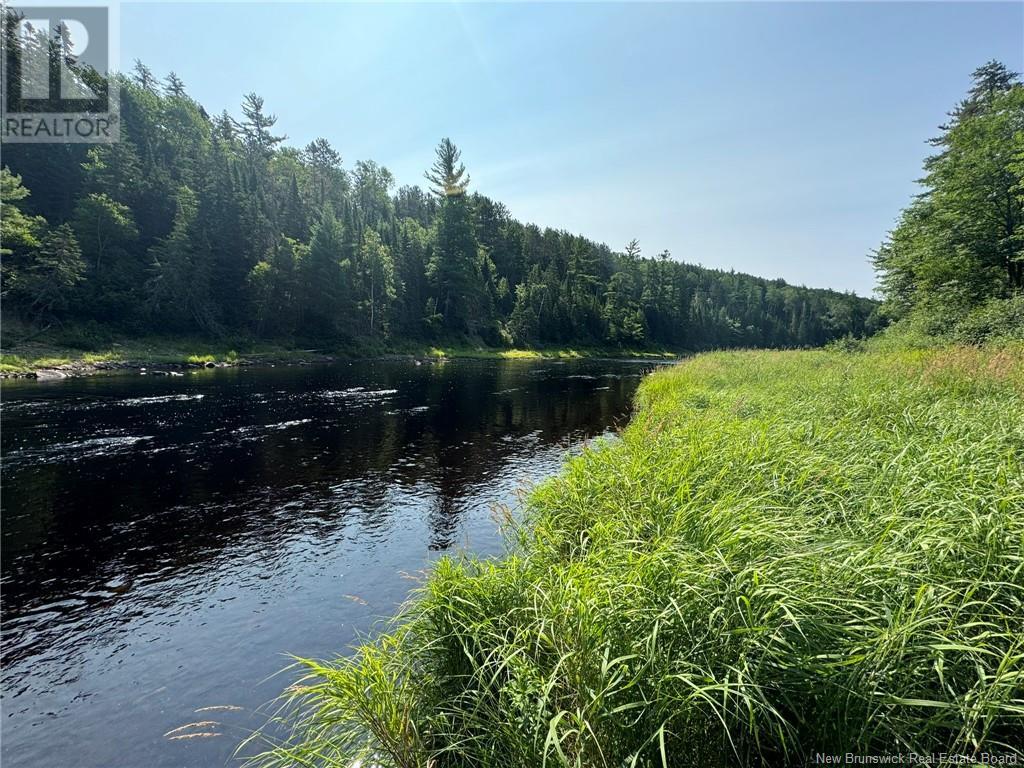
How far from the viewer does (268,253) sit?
209 feet

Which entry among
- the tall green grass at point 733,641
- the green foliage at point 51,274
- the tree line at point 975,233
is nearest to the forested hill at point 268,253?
the green foliage at point 51,274

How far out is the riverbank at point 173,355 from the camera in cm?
3422

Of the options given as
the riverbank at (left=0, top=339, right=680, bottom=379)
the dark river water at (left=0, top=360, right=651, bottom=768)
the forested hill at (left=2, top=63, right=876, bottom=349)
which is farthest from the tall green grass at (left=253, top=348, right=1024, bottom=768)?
the forested hill at (left=2, top=63, right=876, bottom=349)

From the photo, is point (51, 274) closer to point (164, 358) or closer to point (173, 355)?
point (173, 355)

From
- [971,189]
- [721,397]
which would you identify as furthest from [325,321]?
[971,189]

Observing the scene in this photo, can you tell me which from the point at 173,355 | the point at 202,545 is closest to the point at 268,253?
the point at 173,355

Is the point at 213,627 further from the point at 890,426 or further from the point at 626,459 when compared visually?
the point at 890,426

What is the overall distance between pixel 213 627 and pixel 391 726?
4793 mm

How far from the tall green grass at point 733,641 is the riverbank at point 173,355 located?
4189 centimetres

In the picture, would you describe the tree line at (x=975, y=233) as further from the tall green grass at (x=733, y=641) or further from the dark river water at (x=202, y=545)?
the tall green grass at (x=733, y=641)

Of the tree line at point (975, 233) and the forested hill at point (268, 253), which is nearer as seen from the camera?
the tree line at point (975, 233)

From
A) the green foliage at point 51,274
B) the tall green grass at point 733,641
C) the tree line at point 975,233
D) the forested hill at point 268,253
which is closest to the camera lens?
the tall green grass at point 733,641

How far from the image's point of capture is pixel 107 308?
47.8 meters

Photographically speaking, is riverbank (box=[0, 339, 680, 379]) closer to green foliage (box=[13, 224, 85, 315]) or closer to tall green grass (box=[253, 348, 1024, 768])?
green foliage (box=[13, 224, 85, 315])
